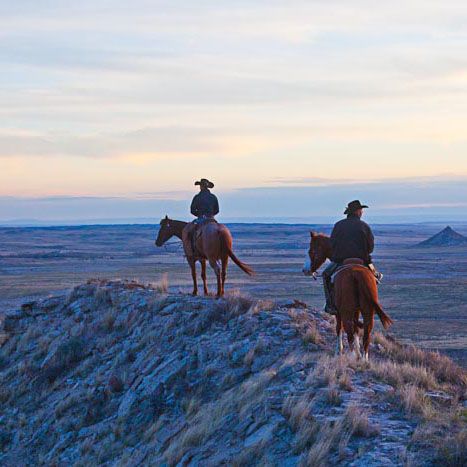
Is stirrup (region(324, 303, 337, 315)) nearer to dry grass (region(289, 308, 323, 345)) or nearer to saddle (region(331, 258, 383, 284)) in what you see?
dry grass (region(289, 308, 323, 345))

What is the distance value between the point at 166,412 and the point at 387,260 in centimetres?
6340

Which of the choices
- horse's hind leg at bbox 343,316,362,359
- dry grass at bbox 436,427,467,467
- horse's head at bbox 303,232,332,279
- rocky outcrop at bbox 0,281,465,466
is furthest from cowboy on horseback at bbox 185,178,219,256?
dry grass at bbox 436,427,467,467

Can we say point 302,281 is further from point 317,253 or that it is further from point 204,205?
point 317,253

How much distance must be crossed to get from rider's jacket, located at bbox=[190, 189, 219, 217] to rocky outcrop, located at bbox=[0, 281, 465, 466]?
2.09 metres

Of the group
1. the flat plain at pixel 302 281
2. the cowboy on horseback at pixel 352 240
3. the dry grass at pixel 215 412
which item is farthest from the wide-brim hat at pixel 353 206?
the flat plain at pixel 302 281

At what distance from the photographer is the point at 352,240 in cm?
1288

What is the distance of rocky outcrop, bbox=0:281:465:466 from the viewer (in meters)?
8.82

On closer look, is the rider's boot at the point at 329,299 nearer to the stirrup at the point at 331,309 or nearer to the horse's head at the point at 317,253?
the stirrup at the point at 331,309

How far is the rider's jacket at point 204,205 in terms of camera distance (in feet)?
58.7

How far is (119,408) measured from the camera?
503 inches

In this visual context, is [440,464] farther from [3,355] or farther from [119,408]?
[3,355]

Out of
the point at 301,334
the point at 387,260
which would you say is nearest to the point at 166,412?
the point at 301,334

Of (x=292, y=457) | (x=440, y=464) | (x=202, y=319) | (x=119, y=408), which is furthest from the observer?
(x=202, y=319)

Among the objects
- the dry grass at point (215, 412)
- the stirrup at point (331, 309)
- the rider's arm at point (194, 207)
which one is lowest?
the dry grass at point (215, 412)
